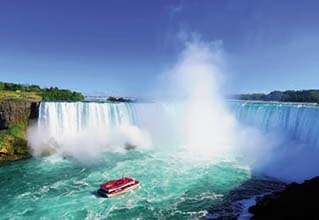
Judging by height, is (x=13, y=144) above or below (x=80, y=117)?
below

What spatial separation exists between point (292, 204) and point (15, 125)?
2465 cm

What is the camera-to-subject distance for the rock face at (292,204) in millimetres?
11089

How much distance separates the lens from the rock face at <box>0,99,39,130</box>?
84.6 ft

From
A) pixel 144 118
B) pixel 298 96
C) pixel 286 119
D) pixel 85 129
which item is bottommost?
pixel 85 129

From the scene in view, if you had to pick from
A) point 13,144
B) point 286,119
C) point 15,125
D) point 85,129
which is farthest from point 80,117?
point 286,119

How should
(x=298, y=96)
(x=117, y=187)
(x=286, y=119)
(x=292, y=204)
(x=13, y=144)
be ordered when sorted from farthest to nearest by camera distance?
(x=298, y=96) < (x=286, y=119) < (x=13, y=144) < (x=117, y=187) < (x=292, y=204)

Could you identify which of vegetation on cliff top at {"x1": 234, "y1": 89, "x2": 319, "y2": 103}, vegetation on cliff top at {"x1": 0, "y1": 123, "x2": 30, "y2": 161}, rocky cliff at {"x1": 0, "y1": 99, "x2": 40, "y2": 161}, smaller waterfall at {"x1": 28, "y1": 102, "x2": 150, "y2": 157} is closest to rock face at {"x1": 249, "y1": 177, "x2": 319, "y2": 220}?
smaller waterfall at {"x1": 28, "y1": 102, "x2": 150, "y2": 157}

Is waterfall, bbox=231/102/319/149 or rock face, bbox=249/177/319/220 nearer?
rock face, bbox=249/177/319/220

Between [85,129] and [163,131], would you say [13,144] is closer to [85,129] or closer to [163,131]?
[85,129]

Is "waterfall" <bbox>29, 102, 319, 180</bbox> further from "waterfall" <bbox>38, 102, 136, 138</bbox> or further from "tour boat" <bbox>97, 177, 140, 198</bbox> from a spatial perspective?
"tour boat" <bbox>97, 177, 140, 198</bbox>

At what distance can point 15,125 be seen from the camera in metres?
25.9

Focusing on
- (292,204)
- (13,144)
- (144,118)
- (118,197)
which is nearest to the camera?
(292,204)

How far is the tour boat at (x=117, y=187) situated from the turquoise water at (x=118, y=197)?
1.32ft

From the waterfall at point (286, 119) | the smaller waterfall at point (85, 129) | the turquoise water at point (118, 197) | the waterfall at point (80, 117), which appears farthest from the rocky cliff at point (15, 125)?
the waterfall at point (286, 119)
